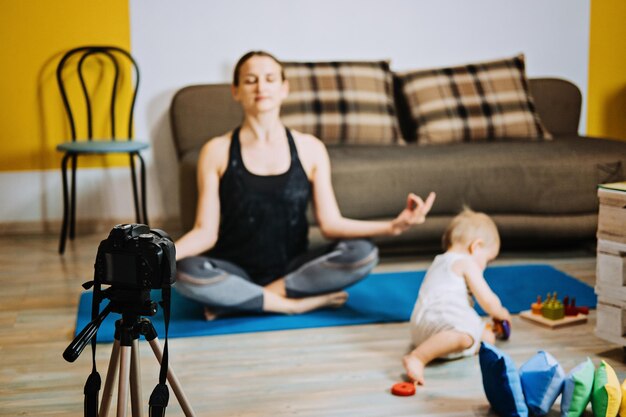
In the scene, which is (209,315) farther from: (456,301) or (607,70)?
(607,70)

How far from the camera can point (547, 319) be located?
8.79 ft

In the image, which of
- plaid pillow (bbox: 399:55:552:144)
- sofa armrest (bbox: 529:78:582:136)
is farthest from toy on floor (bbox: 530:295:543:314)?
sofa armrest (bbox: 529:78:582:136)

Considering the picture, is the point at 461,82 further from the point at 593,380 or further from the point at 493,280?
the point at 593,380

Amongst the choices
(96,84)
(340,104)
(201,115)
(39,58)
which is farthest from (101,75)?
(340,104)

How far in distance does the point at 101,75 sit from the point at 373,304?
2.00m

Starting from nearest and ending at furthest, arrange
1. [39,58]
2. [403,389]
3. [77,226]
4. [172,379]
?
[172,379] < [403,389] < [39,58] < [77,226]

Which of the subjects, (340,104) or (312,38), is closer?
(340,104)

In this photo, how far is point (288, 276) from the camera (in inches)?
109

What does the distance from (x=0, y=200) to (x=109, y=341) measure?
76.4 inches

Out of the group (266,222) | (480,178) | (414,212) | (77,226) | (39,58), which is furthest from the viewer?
(77,226)

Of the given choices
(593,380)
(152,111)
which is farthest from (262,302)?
(152,111)

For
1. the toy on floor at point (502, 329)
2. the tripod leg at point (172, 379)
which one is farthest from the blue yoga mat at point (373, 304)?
the tripod leg at point (172, 379)

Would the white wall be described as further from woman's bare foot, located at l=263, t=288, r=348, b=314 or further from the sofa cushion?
woman's bare foot, located at l=263, t=288, r=348, b=314

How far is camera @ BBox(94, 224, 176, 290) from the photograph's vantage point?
1.41m
